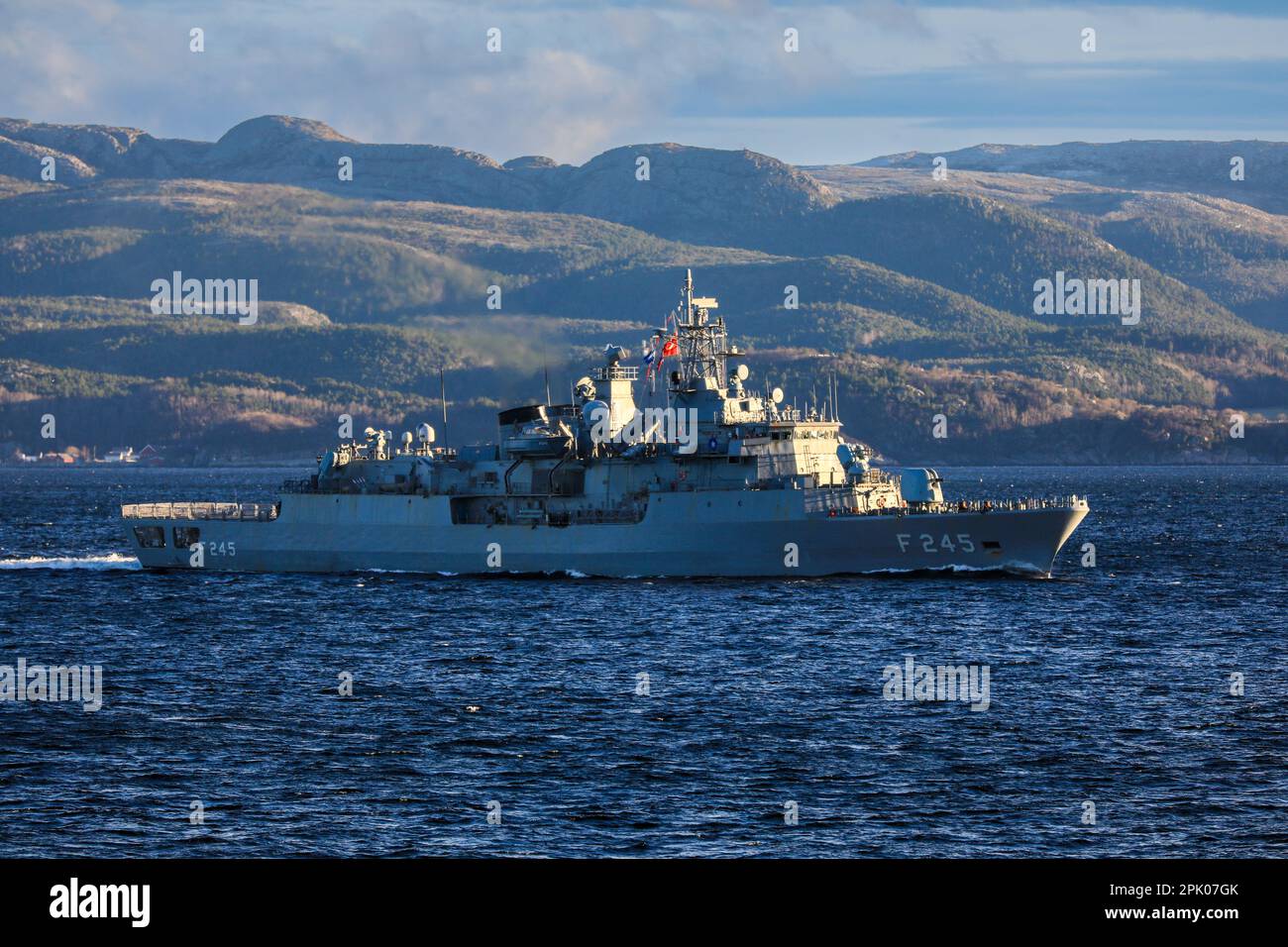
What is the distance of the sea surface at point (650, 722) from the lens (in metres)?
22.4

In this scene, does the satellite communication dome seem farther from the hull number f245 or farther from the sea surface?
the hull number f245

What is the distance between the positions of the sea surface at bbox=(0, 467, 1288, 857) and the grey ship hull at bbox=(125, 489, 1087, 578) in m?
1.11

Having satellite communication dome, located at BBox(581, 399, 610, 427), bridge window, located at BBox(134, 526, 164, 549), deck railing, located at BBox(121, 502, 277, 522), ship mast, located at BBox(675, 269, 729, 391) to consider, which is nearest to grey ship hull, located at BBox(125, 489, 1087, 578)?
deck railing, located at BBox(121, 502, 277, 522)

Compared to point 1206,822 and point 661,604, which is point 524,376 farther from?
point 1206,822

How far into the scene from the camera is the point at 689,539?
53.9 meters

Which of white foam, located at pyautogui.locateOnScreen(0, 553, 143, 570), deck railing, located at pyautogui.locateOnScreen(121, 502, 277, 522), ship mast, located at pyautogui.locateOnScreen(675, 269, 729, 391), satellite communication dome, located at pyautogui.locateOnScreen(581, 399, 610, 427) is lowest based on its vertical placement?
white foam, located at pyautogui.locateOnScreen(0, 553, 143, 570)

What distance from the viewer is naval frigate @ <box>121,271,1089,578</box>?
52906 millimetres

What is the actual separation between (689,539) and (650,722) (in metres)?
23.5

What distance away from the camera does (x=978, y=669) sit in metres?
36.7

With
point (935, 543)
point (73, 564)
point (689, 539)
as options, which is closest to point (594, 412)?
point (689, 539)

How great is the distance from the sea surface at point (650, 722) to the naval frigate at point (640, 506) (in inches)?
55.1
